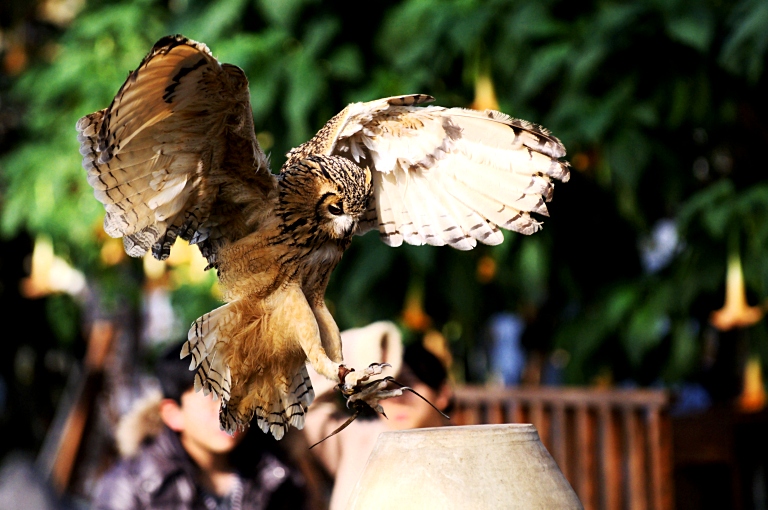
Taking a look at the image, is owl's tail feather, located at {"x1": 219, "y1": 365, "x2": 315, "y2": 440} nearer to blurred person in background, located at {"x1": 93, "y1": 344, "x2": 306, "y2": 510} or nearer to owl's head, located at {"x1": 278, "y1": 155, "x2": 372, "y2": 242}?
owl's head, located at {"x1": 278, "y1": 155, "x2": 372, "y2": 242}

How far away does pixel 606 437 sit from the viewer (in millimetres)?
4047

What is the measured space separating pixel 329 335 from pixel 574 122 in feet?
9.34

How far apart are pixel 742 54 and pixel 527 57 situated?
987mm

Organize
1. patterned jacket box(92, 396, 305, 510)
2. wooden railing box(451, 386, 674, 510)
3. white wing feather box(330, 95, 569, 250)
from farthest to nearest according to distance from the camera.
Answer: wooden railing box(451, 386, 674, 510) < patterned jacket box(92, 396, 305, 510) < white wing feather box(330, 95, 569, 250)

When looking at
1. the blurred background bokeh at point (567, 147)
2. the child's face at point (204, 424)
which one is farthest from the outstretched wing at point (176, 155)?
the blurred background bokeh at point (567, 147)

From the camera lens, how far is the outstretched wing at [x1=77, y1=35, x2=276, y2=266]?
1524 mm

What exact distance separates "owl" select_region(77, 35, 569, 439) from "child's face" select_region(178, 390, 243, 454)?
1305 millimetres

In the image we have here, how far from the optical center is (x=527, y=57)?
4.55 meters

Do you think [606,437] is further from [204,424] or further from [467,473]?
[467,473]

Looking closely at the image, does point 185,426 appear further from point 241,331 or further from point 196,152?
point 196,152

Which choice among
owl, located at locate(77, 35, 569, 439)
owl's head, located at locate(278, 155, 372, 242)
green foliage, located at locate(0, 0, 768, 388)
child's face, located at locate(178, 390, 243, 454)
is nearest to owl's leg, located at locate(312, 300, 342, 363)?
owl, located at locate(77, 35, 569, 439)

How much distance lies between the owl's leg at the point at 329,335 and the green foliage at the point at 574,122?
2.58 m

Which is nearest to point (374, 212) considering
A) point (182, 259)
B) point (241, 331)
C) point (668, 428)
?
point (241, 331)

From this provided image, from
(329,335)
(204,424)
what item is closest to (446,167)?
(329,335)
